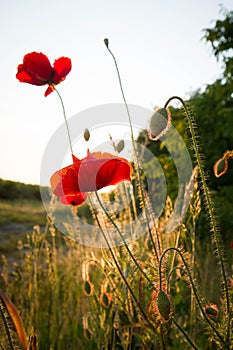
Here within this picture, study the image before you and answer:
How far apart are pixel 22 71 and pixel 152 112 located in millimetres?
392

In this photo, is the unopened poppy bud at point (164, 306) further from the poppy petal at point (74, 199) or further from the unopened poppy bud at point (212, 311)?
the poppy petal at point (74, 199)

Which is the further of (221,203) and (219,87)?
(221,203)

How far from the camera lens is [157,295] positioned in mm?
796

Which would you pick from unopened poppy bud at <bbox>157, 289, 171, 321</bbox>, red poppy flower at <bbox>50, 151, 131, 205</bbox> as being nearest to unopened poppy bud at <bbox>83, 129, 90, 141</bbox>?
red poppy flower at <bbox>50, 151, 131, 205</bbox>

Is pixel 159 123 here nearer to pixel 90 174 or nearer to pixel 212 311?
pixel 90 174

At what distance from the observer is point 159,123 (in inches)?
36.1

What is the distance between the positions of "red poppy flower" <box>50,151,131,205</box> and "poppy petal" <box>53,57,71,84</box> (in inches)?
13.1

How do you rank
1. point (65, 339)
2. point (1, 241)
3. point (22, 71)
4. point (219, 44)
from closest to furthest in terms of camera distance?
point (22, 71)
point (65, 339)
point (219, 44)
point (1, 241)

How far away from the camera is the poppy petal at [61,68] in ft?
3.74

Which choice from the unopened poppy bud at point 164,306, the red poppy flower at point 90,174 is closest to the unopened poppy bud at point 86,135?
the red poppy flower at point 90,174

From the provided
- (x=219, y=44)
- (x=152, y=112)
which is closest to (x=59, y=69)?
(x=152, y=112)

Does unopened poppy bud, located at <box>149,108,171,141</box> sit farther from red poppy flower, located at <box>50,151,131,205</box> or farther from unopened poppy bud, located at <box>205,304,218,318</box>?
unopened poppy bud, located at <box>205,304,218,318</box>

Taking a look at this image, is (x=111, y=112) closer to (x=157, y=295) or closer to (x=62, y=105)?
(x=62, y=105)

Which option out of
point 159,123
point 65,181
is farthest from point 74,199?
point 159,123
